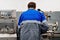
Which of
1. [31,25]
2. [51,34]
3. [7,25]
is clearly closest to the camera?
[31,25]

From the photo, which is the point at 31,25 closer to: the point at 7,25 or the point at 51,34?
the point at 7,25

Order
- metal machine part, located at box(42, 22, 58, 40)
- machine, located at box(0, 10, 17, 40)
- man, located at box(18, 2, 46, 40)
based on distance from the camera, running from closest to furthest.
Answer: man, located at box(18, 2, 46, 40), machine, located at box(0, 10, 17, 40), metal machine part, located at box(42, 22, 58, 40)

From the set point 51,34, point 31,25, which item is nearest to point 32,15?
point 31,25

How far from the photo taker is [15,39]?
2873 mm

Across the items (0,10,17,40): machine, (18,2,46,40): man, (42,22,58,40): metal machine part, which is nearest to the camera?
(18,2,46,40): man

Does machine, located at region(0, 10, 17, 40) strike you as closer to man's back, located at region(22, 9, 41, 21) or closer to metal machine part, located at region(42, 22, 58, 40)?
man's back, located at region(22, 9, 41, 21)

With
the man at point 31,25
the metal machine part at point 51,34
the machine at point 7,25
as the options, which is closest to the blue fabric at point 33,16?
the man at point 31,25

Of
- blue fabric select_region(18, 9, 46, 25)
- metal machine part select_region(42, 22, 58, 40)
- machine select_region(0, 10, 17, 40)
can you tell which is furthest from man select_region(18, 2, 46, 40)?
metal machine part select_region(42, 22, 58, 40)

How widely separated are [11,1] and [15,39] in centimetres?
213

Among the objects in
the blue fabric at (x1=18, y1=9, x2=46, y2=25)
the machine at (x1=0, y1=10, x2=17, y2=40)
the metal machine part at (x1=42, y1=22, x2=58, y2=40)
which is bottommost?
the metal machine part at (x1=42, y1=22, x2=58, y2=40)

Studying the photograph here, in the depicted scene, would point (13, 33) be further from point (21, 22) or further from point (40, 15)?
point (40, 15)

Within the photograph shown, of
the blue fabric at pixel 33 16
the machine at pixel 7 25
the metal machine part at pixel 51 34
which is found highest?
the blue fabric at pixel 33 16

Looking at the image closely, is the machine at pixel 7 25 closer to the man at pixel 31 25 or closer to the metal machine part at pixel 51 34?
the man at pixel 31 25

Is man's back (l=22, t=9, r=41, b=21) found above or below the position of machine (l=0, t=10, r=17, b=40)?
above
